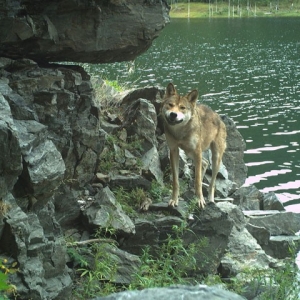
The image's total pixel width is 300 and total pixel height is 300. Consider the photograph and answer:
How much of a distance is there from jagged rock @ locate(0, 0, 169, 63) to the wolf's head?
3.42 feet

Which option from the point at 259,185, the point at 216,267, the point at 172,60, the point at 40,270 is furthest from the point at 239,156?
the point at 172,60

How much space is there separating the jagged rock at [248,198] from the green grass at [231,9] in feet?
364

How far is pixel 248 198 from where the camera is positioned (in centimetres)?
1784

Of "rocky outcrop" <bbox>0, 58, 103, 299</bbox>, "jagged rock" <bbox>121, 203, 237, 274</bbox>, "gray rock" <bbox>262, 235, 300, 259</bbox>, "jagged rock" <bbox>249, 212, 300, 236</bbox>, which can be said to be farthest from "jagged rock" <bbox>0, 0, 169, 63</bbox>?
"jagged rock" <bbox>249, 212, 300, 236</bbox>

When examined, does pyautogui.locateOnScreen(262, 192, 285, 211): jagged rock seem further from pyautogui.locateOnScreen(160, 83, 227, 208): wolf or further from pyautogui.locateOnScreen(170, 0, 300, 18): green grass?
pyautogui.locateOnScreen(170, 0, 300, 18): green grass

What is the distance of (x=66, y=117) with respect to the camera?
35.7 ft

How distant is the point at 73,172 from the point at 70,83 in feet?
5.29

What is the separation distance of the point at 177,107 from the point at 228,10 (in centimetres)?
12867

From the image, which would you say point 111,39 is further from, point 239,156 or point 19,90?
point 239,156

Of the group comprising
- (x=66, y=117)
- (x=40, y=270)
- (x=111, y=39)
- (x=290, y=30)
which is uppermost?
(x=111, y=39)

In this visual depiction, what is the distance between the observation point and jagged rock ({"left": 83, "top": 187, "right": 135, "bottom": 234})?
10.8m

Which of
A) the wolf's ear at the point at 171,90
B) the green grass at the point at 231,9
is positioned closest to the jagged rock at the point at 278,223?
the wolf's ear at the point at 171,90

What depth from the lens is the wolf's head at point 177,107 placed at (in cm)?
1161

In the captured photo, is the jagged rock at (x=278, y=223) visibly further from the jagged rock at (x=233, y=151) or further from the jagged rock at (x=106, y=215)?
the jagged rock at (x=106, y=215)
